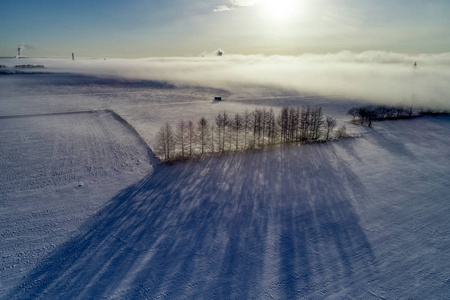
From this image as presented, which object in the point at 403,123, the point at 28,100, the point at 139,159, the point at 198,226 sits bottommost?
the point at 198,226

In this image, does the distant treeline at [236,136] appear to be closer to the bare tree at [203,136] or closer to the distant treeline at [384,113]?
the bare tree at [203,136]

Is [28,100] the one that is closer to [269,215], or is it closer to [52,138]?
[52,138]

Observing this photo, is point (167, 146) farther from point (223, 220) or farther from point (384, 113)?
point (384, 113)

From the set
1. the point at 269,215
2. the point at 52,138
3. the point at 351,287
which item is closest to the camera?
the point at 351,287

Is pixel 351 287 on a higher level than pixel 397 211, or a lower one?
lower

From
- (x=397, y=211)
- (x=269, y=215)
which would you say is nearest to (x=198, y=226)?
(x=269, y=215)

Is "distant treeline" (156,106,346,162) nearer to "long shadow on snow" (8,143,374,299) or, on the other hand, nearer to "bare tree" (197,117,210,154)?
"bare tree" (197,117,210,154)
